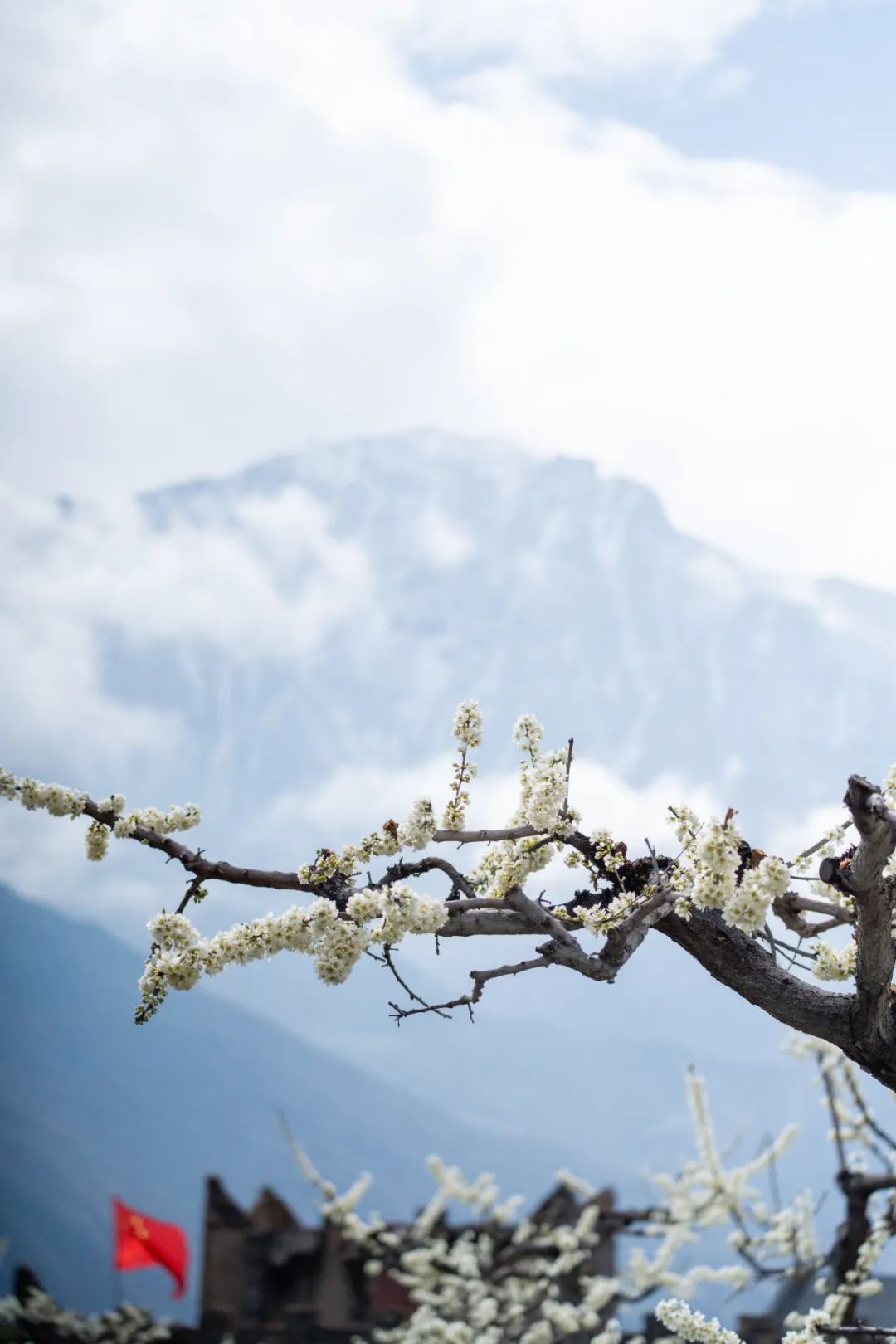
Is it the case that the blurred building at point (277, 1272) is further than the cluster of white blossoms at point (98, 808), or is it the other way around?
the blurred building at point (277, 1272)

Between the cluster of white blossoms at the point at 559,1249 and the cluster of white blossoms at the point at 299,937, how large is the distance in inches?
299

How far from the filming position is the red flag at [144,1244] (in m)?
19.4

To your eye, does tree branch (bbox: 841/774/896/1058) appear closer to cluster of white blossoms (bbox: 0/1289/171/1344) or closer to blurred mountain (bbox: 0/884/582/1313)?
cluster of white blossoms (bbox: 0/1289/171/1344)

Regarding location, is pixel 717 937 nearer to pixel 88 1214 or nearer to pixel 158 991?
pixel 158 991

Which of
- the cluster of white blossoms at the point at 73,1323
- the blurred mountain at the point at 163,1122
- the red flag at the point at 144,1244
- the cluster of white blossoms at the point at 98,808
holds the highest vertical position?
the blurred mountain at the point at 163,1122

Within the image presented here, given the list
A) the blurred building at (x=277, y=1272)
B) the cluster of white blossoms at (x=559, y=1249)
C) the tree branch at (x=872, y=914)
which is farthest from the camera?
the blurred building at (x=277, y=1272)

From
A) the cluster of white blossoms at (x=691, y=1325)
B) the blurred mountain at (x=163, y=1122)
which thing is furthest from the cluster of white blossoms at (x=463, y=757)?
the blurred mountain at (x=163, y=1122)

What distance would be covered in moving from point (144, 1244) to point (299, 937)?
1718cm

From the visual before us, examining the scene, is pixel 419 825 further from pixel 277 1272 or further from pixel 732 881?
pixel 277 1272

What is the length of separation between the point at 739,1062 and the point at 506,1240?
67.5 metres

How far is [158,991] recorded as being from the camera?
14.1 ft

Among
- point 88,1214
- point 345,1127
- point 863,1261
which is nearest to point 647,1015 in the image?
point 345,1127

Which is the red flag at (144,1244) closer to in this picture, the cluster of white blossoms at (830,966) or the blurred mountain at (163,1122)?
the cluster of white blossoms at (830,966)

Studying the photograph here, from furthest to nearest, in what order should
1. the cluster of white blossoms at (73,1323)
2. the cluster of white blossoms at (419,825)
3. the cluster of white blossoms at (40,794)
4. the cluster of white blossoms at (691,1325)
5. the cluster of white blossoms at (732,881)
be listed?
the cluster of white blossoms at (73,1323), the cluster of white blossoms at (691,1325), the cluster of white blossoms at (40,794), the cluster of white blossoms at (419,825), the cluster of white blossoms at (732,881)
